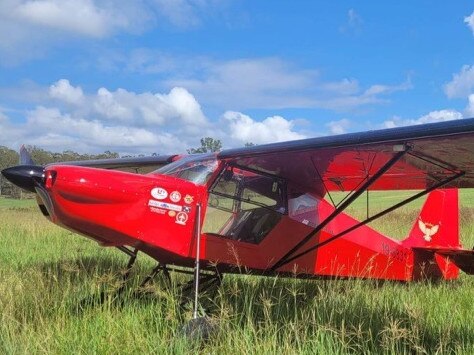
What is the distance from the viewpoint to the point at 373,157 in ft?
16.8

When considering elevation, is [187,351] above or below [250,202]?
below

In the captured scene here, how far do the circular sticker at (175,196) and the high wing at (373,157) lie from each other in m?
0.75

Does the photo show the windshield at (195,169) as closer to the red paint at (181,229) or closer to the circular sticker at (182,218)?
the red paint at (181,229)

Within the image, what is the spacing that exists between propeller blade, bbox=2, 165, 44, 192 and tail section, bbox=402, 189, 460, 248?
6122mm

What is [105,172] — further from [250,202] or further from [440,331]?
[440,331]

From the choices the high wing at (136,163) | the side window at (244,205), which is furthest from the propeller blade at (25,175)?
the high wing at (136,163)

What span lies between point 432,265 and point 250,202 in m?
3.53

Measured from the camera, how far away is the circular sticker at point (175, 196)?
4953mm

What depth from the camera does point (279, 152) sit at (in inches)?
199

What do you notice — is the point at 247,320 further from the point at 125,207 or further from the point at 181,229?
the point at 125,207

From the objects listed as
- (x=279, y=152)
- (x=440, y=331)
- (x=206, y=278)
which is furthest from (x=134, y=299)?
(x=440, y=331)

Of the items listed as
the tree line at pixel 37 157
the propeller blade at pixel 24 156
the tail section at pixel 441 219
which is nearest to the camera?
the propeller blade at pixel 24 156

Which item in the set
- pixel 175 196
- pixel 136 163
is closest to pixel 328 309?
pixel 175 196

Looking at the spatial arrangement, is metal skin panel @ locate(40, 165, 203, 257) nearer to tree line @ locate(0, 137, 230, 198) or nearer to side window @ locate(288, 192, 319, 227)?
side window @ locate(288, 192, 319, 227)
